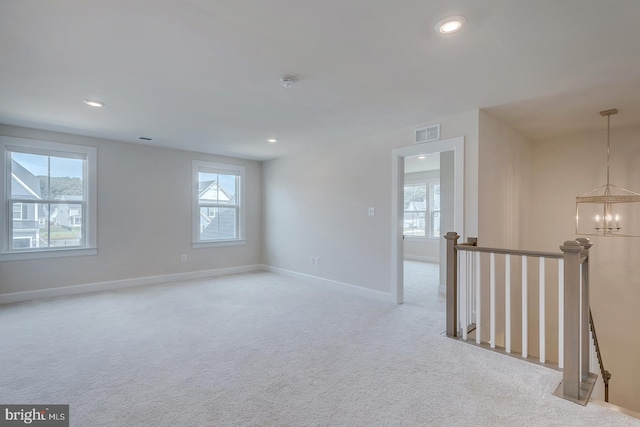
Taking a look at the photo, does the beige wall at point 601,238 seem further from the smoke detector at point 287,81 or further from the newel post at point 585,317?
the smoke detector at point 287,81

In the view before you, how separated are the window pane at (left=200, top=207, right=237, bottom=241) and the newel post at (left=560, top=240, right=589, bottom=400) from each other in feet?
18.2

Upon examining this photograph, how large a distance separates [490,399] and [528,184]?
12.6 ft

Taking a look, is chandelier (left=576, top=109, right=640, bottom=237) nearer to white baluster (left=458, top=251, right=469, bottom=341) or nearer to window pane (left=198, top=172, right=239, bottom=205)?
white baluster (left=458, top=251, right=469, bottom=341)

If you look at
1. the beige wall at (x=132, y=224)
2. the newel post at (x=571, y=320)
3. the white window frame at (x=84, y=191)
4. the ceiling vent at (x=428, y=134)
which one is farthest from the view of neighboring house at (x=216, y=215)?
the newel post at (x=571, y=320)

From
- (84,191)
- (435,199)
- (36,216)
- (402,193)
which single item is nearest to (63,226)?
(36,216)

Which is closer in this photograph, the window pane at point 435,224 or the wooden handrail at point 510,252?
the wooden handrail at point 510,252

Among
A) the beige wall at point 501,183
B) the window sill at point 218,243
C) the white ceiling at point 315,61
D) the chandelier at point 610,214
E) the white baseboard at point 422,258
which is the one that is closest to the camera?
the white ceiling at point 315,61

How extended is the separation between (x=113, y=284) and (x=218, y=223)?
203cm

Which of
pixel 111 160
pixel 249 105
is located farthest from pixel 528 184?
pixel 111 160

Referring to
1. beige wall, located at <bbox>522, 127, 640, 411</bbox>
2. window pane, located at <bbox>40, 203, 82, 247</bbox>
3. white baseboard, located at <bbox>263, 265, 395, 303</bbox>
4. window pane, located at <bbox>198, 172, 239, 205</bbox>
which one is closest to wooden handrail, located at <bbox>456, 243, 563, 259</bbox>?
white baseboard, located at <bbox>263, 265, 395, 303</bbox>

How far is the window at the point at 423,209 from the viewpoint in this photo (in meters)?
8.38

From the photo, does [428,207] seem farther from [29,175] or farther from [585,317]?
[29,175]

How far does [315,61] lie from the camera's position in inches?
95.1

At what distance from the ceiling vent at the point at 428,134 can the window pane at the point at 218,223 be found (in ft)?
13.3
